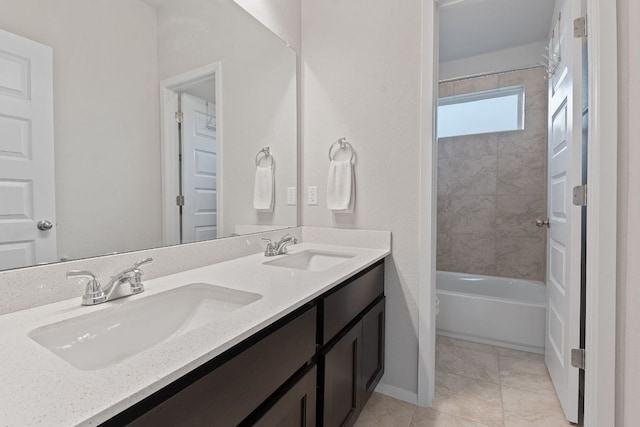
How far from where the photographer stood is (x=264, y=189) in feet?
5.89

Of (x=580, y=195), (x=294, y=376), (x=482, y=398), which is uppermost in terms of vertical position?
(x=580, y=195)

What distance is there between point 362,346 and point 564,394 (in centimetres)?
110

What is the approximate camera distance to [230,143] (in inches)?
59.6

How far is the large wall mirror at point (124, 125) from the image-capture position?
2.66 ft

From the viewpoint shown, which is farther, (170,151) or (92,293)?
(170,151)

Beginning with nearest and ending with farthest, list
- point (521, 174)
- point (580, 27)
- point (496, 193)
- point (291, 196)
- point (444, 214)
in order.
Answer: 1. point (580, 27)
2. point (291, 196)
3. point (521, 174)
4. point (496, 193)
5. point (444, 214)

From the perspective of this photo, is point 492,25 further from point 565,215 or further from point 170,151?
point 170,151

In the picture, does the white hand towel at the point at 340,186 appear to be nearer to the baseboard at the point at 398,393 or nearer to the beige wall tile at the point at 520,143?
the baseboard at the point at 398,393

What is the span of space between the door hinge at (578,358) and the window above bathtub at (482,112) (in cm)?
219

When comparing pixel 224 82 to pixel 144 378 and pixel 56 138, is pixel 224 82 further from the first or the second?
pixel 144 378

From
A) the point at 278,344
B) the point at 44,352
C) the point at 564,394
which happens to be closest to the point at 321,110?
the point at 278,344

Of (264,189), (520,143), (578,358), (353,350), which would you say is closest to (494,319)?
(578,358)

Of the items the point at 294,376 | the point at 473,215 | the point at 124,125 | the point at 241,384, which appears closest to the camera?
the point at 241,384

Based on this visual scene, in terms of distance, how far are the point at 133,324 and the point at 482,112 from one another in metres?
3.44
